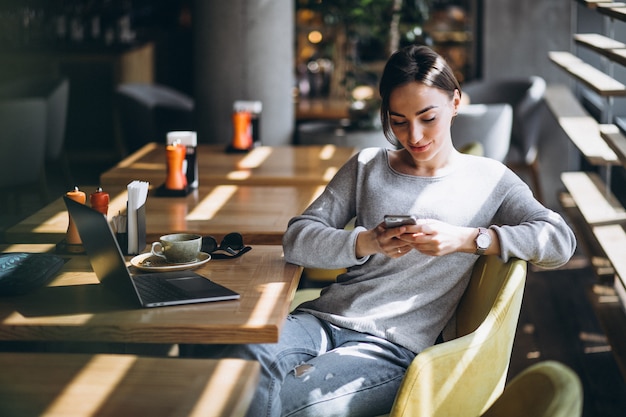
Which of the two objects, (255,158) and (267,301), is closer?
(267,301)

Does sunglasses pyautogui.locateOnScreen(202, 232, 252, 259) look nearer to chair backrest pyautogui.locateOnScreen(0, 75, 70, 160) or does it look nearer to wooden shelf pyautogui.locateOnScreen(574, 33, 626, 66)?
wooden shelf pyautogui.locateOnScreen(574, 33, 626, 66)

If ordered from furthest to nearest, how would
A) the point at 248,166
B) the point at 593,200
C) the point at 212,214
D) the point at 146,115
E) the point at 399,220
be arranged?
the point at 146,115 → the point at 248,166 → the point at 593,200 → the point at 212,214 → the point at 399,220

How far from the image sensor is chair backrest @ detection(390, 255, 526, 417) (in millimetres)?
2043

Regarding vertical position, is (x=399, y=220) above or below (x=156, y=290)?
above

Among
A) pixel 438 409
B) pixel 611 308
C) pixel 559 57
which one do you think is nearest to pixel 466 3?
pixel 559 57

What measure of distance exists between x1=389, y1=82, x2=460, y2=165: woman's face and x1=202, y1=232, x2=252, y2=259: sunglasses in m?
0.56

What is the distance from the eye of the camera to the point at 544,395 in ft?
5.85

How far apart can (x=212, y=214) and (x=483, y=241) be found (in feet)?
3.70

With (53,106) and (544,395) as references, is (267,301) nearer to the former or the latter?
(544,395)

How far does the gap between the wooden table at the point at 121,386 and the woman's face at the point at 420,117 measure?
3.11ft

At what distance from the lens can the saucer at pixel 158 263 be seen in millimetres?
2439

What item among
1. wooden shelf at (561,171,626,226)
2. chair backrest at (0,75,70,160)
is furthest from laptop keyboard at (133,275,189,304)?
chair backrest at (0,75,70,160)

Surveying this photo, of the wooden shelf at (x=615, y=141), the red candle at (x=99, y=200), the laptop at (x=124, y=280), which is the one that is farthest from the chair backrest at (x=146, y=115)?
the laptop at (x=124, y=280)

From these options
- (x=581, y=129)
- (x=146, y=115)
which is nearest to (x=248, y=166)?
(x=581, y=129)
